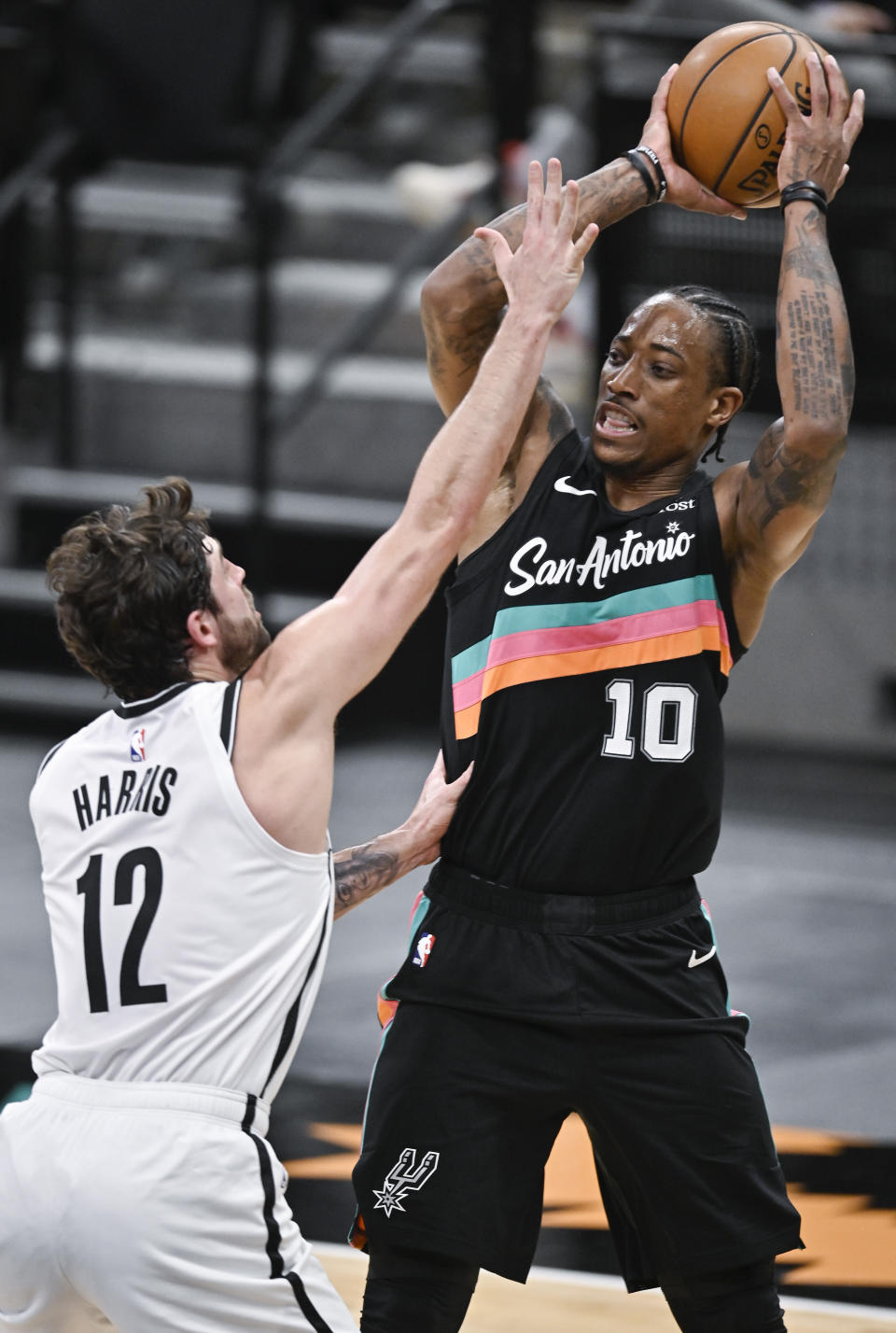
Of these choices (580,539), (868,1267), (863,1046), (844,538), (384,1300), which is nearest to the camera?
(384,1300)

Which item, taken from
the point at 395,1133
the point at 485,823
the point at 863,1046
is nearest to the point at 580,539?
the point at 485,823

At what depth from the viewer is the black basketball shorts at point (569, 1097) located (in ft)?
10.5

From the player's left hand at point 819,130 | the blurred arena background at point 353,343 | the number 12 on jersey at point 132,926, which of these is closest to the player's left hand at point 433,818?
the number 12 on jersey at point 132,926

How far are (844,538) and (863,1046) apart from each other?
13.7 ft

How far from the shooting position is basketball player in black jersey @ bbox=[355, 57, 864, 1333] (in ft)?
10.6

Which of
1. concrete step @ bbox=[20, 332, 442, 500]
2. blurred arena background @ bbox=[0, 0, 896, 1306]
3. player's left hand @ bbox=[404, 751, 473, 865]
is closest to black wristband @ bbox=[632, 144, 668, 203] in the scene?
player's left hand @ bbox=[404, 751, 473, 865]

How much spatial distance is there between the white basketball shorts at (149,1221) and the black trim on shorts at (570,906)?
66 cm

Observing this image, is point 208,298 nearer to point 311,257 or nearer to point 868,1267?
point 311,257

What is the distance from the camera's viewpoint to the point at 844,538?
9711 millimetres

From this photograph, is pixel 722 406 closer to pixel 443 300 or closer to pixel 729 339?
pixel 729 339

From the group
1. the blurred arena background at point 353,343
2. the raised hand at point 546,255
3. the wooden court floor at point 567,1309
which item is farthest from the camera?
the blurred arena background at point 353,343

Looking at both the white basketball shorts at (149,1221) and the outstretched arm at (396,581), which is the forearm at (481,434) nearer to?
the outstretched arm at (396,581)

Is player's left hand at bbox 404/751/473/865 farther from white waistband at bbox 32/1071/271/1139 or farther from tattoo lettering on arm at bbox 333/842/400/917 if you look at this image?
white waistband at bbox 32/1071/271/1139

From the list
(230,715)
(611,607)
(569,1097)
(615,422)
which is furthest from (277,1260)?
(615,422)
